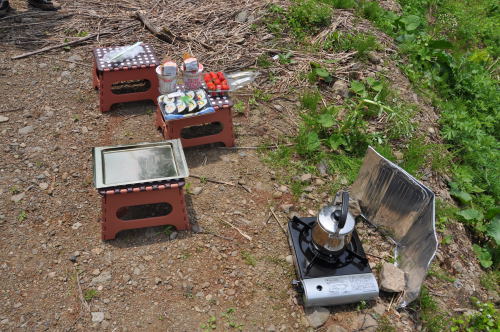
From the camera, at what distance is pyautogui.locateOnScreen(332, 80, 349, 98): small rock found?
566cm

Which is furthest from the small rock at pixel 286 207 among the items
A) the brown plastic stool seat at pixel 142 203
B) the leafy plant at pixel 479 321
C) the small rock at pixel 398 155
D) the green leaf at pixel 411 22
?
the green leaf at pixel 411 22

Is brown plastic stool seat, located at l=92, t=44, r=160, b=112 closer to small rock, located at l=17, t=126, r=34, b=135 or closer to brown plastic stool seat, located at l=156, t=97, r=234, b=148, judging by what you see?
brown plastic stool seat, located at l=156, t=97, r=234, b=148

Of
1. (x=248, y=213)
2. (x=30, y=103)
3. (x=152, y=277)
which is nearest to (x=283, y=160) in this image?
(x=248, y=213)

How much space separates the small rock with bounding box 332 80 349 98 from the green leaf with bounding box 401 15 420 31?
238cm

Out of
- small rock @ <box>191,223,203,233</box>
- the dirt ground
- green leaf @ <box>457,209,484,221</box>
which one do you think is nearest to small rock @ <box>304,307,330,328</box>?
the dirt ground

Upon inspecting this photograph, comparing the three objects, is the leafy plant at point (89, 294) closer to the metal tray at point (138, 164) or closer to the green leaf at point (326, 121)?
the metal tray at point (138, 164)

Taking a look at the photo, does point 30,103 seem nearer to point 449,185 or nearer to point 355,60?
point 355,60

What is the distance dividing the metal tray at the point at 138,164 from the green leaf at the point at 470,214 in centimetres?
299

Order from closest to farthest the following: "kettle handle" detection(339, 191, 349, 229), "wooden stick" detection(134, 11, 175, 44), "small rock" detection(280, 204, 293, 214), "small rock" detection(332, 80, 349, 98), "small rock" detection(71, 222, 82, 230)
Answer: "kettle handle" detection(339, 191, 349, 229)
"small rock" detection(71, 222, 82, 230)
"small rock" detection(280, 204, 293, 214)
"small rock" detection(332, 80, 349, 98)
"wooden stick" detection(134, 11, 175, 44)

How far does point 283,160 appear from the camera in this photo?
4.71 meters

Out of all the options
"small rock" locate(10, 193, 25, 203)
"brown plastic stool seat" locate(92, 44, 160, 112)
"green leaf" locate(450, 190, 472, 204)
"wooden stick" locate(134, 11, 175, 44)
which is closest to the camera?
"small rock" locate(10, 193, 25, 203)

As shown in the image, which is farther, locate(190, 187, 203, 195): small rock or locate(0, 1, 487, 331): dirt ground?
locate(190, 187, 203, 195): small rock

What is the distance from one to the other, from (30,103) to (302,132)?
339cm

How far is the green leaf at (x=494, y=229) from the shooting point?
4.39 meters
